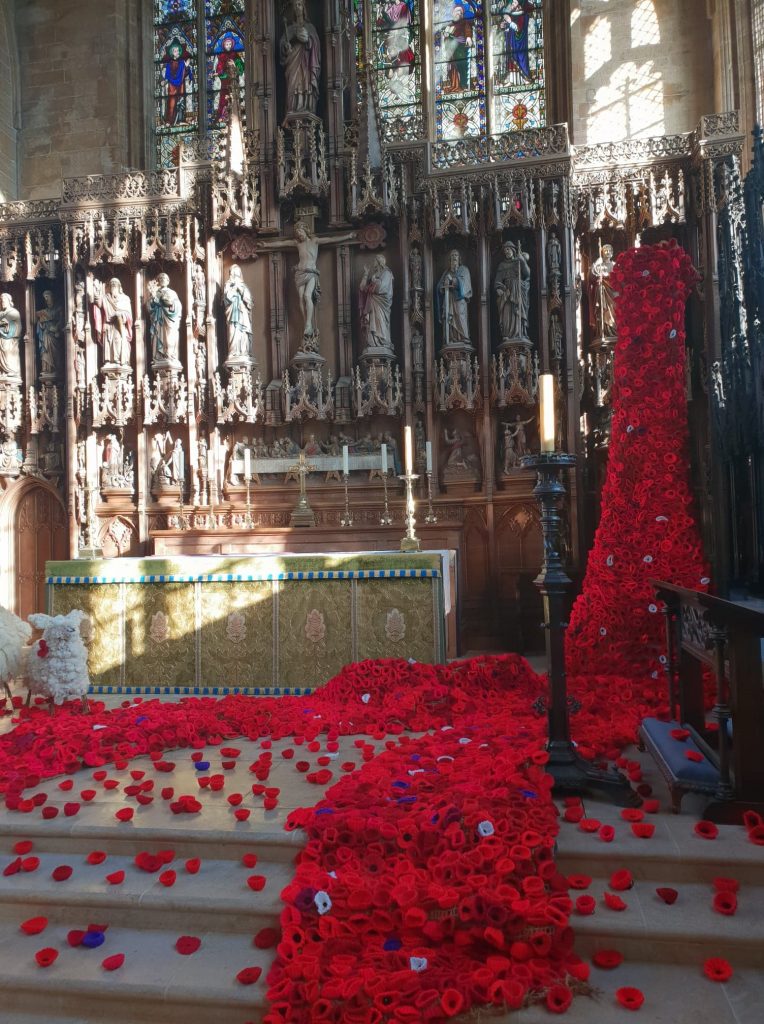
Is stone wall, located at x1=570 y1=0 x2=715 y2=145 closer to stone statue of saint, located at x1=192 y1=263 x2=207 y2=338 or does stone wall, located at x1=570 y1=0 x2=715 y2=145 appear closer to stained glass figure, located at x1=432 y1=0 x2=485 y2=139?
stained glass figure, located at x1=432 y1=0 x2=485 y2=139

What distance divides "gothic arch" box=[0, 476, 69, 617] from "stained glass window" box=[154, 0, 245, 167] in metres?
5.84

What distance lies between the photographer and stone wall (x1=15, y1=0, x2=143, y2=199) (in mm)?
12609

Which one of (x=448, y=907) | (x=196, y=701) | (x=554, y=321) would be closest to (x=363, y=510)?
(x=554, y=321)

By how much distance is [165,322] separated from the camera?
10.8 m

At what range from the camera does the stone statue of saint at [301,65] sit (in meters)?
10.7

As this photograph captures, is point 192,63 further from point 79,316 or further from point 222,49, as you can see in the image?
point 79,316

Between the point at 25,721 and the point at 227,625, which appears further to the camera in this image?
the point at 227,625

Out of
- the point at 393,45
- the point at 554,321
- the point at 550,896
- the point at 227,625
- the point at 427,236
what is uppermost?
the point at 393,45

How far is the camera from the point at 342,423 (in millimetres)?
10391

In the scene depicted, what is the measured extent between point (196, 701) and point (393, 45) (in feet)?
34.7

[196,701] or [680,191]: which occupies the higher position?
[680,191]

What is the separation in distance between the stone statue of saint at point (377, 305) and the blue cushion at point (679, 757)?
270 inches

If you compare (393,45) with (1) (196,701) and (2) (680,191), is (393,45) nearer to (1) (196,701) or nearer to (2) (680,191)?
(2) (680,191)

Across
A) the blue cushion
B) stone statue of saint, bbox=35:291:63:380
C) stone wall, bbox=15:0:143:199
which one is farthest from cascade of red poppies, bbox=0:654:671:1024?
stone wall, bbox=15:0:143:199
